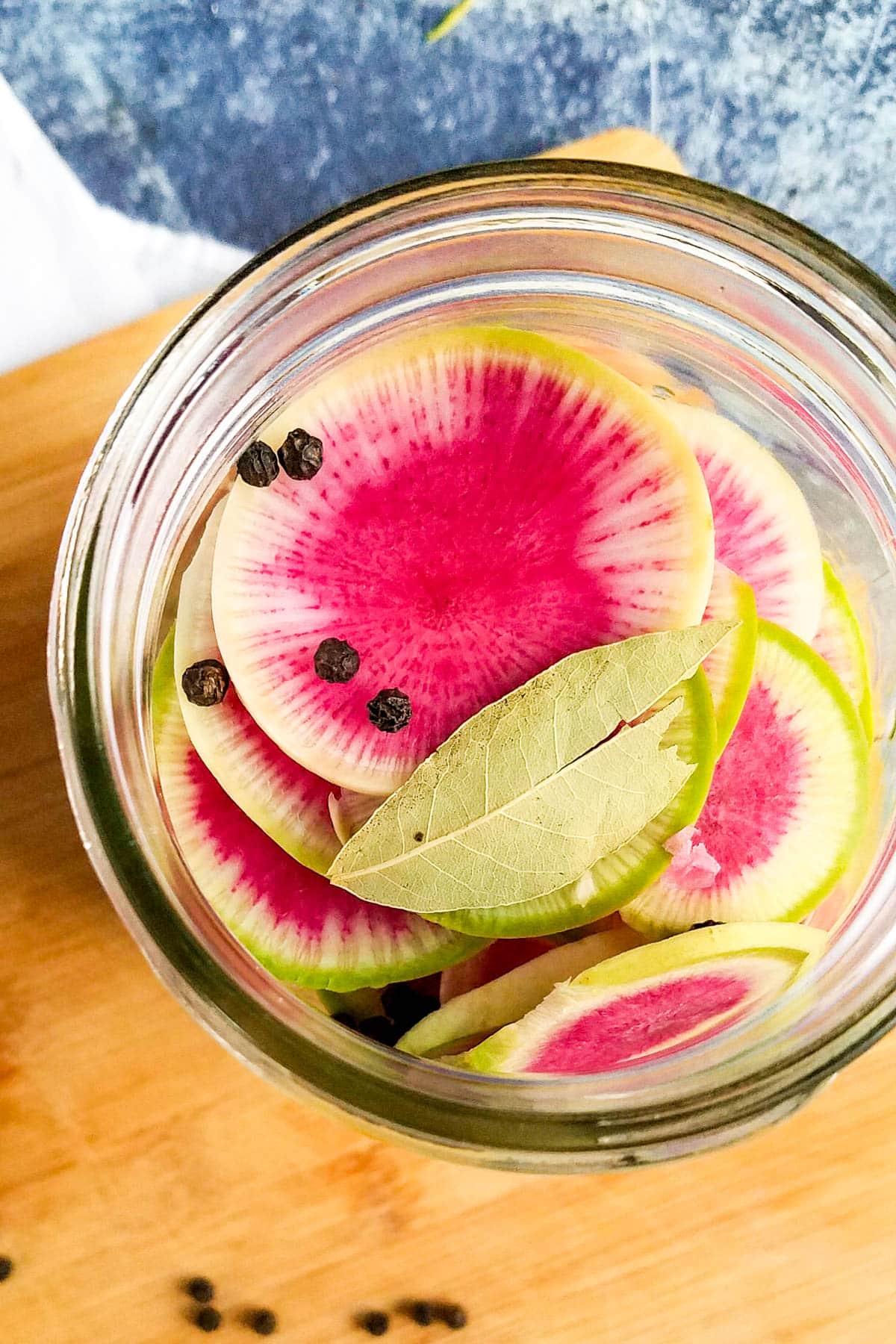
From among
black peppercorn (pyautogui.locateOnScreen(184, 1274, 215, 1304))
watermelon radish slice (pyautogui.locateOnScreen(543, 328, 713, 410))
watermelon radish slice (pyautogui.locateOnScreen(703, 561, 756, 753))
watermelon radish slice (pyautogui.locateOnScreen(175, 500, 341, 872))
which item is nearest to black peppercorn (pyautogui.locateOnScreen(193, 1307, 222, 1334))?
black peppercorn (pyautogui.locateOnScreen(184, 1274, 215, 1304))

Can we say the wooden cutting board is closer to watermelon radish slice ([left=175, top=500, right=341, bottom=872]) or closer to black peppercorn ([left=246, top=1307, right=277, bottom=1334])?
black peppercorn ([left=246, top=1307, right=277, bottom=1334])

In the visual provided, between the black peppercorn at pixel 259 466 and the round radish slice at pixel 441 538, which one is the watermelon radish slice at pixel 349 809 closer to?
the round radish slice at pixel 441 538

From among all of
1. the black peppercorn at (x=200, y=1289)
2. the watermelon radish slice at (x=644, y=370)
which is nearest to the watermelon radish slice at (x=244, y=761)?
the watermelon radish slice at (x=644, y=370)

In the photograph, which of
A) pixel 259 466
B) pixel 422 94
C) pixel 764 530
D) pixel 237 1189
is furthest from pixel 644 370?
pixel 237 1189

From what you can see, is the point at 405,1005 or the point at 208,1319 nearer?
the point at 405,1005

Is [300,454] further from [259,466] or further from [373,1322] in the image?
[373,1322]
